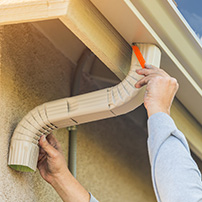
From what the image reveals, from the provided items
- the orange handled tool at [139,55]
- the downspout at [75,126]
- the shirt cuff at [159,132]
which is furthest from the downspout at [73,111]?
the downspout at [75,126]

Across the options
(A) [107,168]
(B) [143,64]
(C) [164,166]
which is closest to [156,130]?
(C) [164,166]

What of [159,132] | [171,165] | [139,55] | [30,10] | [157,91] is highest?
[30,10]

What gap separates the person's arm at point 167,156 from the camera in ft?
4.27

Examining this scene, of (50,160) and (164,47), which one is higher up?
(164,47)

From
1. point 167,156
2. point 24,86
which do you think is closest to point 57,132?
point 24,86

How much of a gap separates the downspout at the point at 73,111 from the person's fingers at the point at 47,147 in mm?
21

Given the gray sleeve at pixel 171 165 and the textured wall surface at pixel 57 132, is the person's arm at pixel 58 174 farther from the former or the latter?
the gray sleeve at pixel 171 165

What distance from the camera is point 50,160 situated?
1.80 meters

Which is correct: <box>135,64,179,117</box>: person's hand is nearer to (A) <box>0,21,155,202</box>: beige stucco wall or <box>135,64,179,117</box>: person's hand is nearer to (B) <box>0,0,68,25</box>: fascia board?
(B) <box>0,0,68,25</box>: fascia board

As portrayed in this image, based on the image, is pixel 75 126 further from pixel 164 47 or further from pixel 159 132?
pixel 159 132

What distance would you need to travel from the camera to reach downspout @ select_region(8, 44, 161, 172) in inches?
66.3

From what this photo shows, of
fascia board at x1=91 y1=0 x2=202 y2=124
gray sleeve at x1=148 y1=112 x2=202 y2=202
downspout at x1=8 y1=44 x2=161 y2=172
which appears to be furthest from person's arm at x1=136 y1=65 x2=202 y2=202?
fascia board at x1=91 y1=0 x2=202 y2=124

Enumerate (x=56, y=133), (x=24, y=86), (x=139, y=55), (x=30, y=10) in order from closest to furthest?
1. (x=30, y=10)
2. (x=139, y=55)
3. (x=24, y=86)
4. (x=56, y=133)

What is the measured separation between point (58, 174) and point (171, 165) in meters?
0.62
